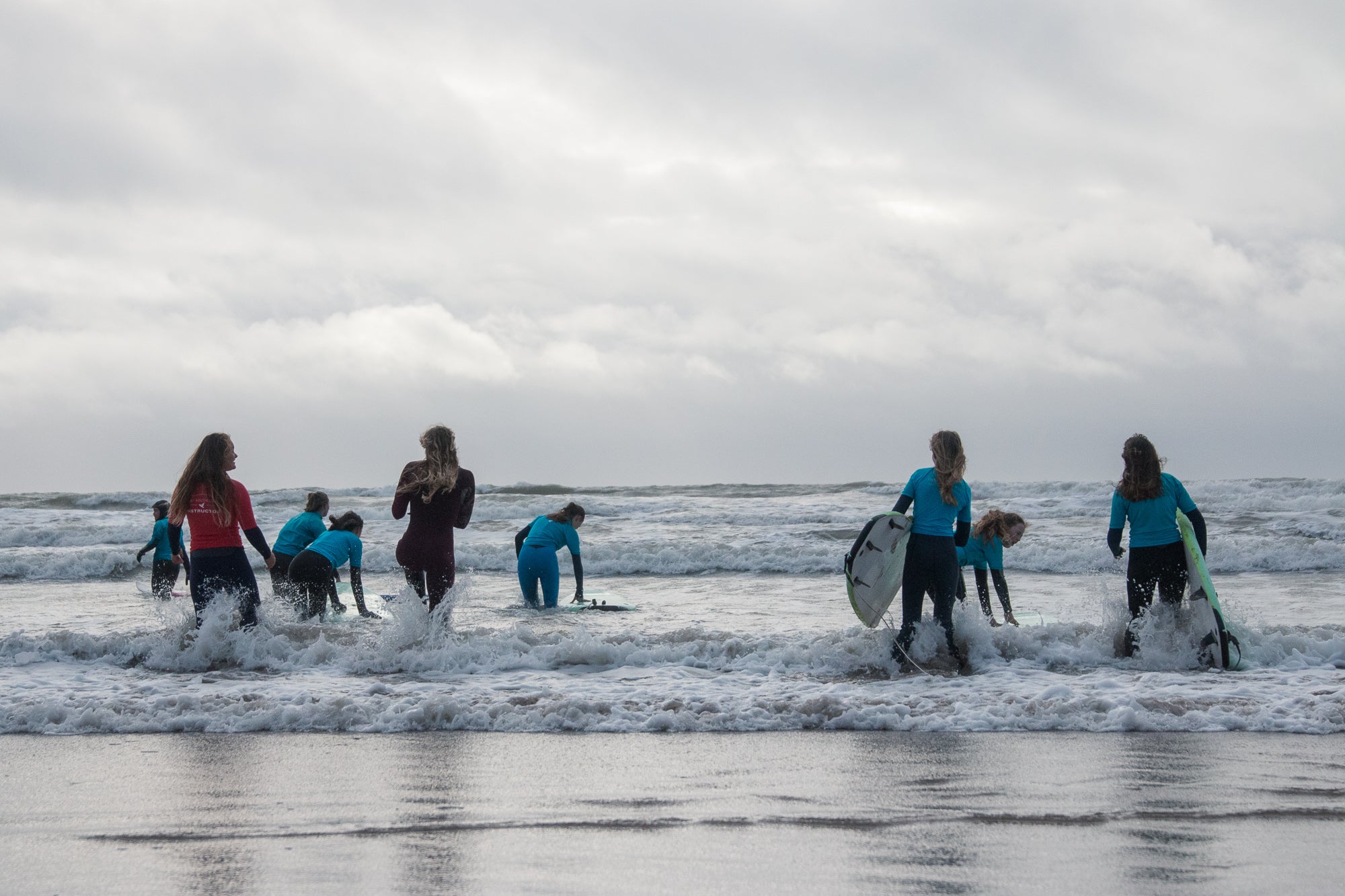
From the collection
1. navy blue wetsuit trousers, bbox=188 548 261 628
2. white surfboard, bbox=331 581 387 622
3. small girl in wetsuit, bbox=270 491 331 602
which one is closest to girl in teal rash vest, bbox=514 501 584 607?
white surfboard, bbox=331 581 387 622

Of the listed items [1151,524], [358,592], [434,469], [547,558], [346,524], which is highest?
[434,469]

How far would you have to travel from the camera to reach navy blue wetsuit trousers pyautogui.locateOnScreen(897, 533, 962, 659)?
703cm

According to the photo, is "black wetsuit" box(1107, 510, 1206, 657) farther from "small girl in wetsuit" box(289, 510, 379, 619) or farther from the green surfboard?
"small girl in wetsuit" box(289, 510, 379, 619)

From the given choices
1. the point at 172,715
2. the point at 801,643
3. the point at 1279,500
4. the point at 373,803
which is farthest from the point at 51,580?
the point at 1279,500

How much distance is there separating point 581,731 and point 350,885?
2.64 m

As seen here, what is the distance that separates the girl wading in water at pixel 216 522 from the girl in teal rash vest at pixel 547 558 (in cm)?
479

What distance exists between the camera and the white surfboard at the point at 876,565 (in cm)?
764

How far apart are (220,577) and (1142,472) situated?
666 cm

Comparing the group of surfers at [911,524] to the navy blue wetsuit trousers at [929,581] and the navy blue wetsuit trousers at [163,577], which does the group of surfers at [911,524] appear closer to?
the navy blue wetsuit trousers at [929,581]

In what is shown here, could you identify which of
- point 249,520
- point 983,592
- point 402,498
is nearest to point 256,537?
point 249,520

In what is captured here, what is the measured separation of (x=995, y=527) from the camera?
9.23m

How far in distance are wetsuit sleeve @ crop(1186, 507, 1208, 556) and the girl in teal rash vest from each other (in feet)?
21.6

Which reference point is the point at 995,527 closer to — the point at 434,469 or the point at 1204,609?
the point at 1204,609

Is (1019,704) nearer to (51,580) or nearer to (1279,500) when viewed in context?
(51,580)
